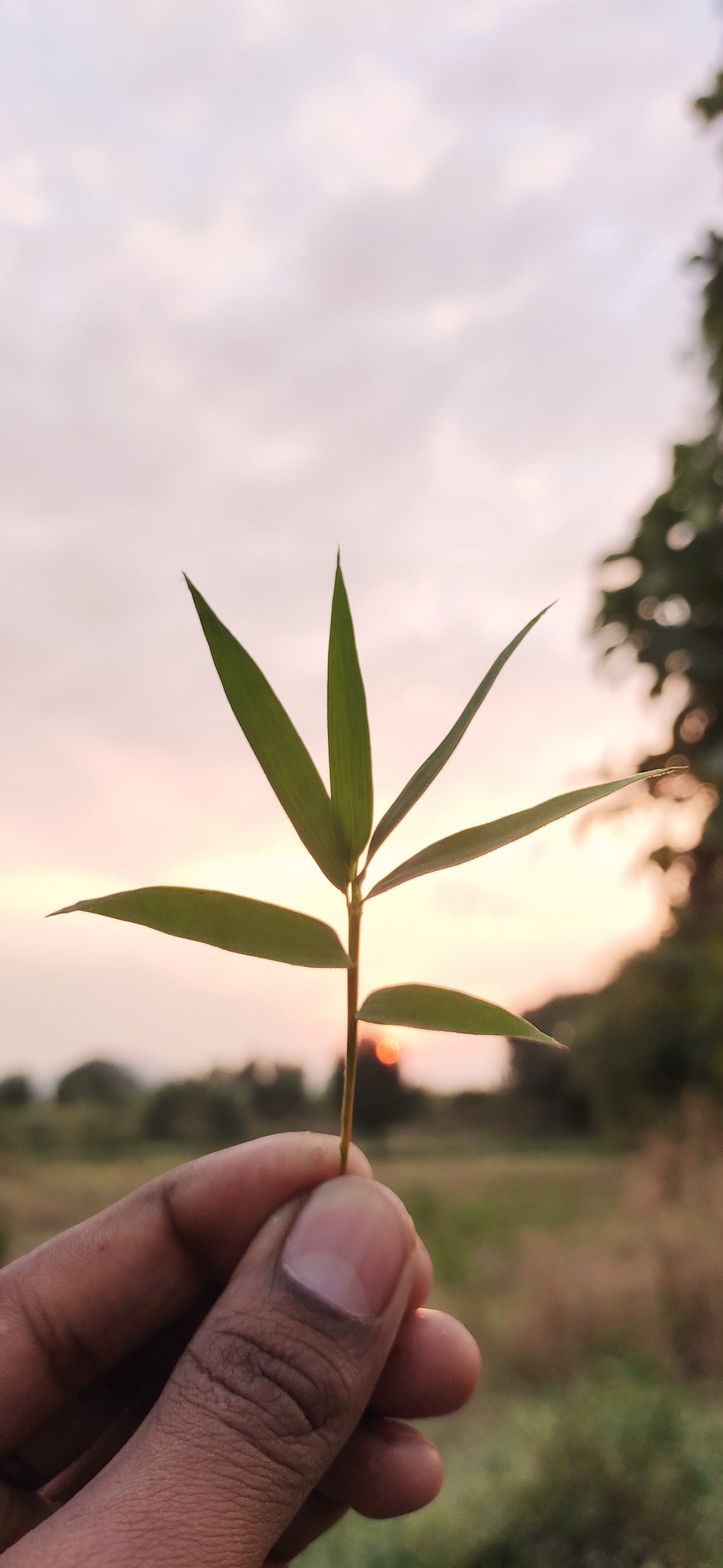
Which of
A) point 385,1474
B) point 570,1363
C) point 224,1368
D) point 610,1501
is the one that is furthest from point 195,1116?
point 224,1368

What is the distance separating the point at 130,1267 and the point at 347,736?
0.97 m

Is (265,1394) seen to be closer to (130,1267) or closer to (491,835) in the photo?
(130,1267)

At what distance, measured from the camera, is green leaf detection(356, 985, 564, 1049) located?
36.4 inches

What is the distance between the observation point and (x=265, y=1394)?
1.10 m

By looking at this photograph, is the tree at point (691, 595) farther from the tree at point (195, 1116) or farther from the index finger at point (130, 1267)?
the tree at point (195, 1116)

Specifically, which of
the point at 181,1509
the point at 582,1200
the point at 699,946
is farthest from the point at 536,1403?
the point at 582,1200

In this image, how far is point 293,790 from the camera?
1.00 meters

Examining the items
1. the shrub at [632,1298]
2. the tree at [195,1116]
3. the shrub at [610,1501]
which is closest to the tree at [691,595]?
the shrub at [632,1298]

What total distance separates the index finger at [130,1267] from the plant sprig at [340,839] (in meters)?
0.50

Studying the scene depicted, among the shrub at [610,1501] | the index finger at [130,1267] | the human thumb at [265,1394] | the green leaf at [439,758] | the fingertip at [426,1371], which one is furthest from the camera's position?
the shrub at [610,1501]

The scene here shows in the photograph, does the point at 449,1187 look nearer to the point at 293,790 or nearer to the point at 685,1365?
the point at 685,1365

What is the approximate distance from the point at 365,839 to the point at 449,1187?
11521mm

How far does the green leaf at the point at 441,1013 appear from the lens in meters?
0.92

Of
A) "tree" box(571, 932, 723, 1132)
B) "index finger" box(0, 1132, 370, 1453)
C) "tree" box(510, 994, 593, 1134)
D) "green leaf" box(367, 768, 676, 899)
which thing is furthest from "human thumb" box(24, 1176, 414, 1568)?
"tree" box(510, 994, 593, 1134)
